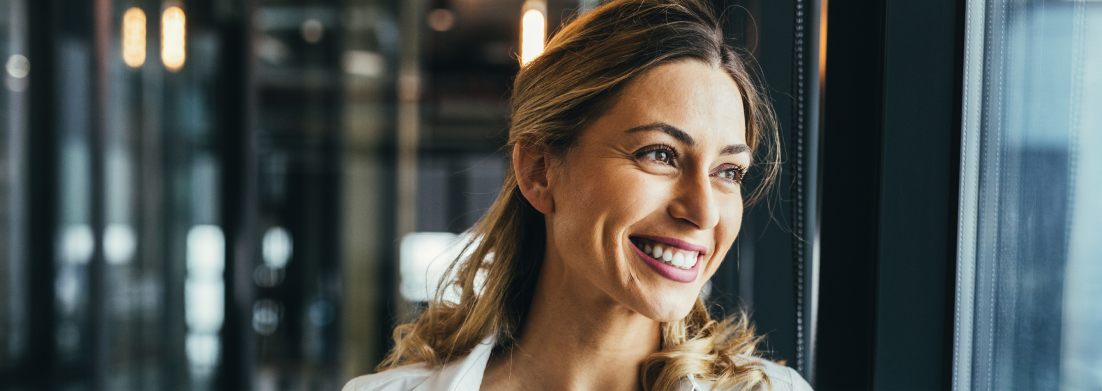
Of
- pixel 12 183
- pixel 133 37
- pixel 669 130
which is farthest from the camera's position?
pixel 133 37

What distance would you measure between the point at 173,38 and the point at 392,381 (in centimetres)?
335

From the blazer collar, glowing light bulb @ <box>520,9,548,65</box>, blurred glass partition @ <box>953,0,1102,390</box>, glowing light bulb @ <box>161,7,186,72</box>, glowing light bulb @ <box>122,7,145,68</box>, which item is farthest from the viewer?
glowing light bulb @ <box>161,7,186,72</box>

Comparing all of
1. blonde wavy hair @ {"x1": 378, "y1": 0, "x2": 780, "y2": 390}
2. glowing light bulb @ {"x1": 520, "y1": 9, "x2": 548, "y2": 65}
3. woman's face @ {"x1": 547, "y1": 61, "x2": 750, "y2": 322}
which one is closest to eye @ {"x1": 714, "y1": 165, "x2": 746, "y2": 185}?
woman's face @ {"x1": 547, "y1": 61, "x2": 750, "y2": 322}

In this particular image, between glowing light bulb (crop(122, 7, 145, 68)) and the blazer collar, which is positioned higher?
glowing light bulb (crop(122, 7, 145, 68))

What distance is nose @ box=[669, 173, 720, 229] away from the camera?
962 mm

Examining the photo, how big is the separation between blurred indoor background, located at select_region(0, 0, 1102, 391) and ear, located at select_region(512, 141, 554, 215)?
297 mm

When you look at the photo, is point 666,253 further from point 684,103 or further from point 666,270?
point 684,103

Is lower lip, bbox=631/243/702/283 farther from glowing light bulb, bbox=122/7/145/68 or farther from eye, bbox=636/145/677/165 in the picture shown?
glowing light bulb, bbox=122/7/145/68

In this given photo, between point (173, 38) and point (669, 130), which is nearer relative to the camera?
point (669, 130)

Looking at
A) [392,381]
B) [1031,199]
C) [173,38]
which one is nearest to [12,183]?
[173,38]

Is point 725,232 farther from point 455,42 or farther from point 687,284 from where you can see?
point 455,42

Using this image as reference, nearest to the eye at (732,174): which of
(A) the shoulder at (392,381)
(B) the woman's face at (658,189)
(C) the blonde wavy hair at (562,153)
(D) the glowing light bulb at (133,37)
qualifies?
(B) the woman's face at (658,189)

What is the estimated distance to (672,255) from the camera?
3.23ft

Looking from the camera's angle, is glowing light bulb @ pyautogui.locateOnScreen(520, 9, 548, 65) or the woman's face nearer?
the woman's face
